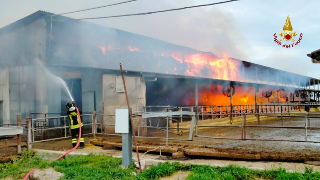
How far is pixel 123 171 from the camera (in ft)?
17.6

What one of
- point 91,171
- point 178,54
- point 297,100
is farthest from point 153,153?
point 297,100

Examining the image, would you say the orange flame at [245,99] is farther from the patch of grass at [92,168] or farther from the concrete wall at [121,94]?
the patch of grass at [92,168]

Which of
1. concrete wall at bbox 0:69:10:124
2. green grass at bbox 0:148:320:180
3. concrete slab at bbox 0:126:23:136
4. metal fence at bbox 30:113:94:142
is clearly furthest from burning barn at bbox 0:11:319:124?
green grass at bbox 0:148:320:180

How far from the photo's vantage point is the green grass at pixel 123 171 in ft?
15.8

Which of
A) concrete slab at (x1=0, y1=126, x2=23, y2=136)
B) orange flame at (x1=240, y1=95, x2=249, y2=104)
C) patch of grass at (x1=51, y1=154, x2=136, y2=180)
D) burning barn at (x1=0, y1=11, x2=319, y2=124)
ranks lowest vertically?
patch of grass at (x1=51, y1=154, x2=136, y2=180)

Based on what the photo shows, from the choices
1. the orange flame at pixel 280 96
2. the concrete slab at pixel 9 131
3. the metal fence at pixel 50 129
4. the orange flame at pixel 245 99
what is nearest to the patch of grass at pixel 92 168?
the concrete slab at pixel 9 131

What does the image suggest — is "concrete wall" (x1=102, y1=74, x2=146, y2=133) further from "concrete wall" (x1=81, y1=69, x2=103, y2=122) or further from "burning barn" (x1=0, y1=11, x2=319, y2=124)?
"concrete wall" (x1=81, y1=69, x2=103, y2=122)

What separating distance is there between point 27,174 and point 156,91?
13.6m

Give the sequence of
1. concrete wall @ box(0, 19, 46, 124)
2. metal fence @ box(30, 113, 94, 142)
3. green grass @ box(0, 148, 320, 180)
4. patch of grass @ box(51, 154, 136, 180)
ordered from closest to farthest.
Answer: green grass @ box(0, 148, 320, 180) < patch of grass @ box(51, 154, 136, 180) < metal fence @ box(30, 113, 94, 142) < concrete wall @ box(0, 19, 46, 124)

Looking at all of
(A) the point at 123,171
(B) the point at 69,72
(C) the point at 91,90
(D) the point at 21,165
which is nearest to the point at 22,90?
(B) the point at 69,72

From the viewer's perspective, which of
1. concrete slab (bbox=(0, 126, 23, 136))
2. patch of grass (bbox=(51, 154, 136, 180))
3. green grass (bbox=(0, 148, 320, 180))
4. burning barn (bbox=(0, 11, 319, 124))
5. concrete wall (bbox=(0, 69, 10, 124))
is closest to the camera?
green grass (bbox=(0, 148, 320, 180))

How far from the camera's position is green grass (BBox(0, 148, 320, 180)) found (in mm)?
4824

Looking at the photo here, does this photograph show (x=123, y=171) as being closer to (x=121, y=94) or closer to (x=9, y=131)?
(x=9, y=131)

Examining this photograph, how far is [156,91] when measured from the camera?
18828 millimetres
